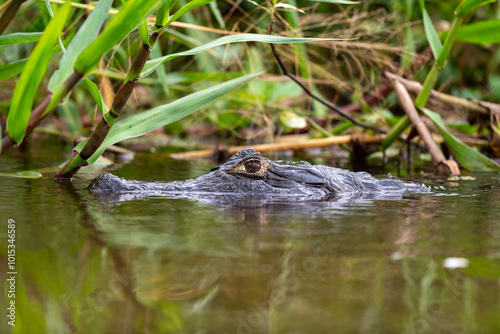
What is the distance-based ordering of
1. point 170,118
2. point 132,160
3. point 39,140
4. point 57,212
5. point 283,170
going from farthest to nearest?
point 39,140 < point 132,160 < point 283,170 < point 170,118 < point 57,212

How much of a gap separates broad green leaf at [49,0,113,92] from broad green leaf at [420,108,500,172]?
277 cm

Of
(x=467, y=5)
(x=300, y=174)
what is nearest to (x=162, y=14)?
(x=300, y=174)

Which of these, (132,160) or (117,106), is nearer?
(117,106)

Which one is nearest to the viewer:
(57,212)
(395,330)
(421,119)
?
(395,330)

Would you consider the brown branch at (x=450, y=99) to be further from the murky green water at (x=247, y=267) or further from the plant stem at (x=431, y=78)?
the murky green water at (x=247, y=267)

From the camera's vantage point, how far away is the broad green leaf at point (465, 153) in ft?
14.4

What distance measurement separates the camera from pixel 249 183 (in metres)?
3.51

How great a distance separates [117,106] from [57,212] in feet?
1.83

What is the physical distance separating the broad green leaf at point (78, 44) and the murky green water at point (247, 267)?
579 mm

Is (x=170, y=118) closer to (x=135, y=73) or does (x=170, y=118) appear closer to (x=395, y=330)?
(x=135, y=73)

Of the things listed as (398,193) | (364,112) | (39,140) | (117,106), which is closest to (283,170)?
(398,193)

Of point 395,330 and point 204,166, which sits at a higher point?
point 204,166

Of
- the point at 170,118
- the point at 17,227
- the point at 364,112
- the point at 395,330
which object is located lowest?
the point at 395,330

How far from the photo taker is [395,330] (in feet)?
4.81
